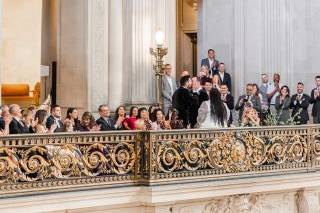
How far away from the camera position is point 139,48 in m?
17.1

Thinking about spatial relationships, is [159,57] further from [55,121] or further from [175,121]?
[55,121]

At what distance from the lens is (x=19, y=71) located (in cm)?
2186

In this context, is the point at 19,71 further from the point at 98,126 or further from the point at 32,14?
the point at 98,126

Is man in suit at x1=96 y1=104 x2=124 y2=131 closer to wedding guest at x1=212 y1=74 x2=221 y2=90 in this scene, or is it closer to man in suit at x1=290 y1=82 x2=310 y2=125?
wedding guest at x1=212 y1=74 x2=221 y2=90

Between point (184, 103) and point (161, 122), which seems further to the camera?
point (161, 122)

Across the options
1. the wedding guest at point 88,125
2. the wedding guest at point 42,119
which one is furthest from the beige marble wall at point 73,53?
the wedding guest at point 42,119

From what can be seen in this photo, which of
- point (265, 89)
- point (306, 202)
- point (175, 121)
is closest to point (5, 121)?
point (175, 121)

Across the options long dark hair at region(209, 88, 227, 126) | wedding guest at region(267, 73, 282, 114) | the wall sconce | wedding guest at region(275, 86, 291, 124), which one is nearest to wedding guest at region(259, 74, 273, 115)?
wedding guest at region(267, 73, 282, 114)

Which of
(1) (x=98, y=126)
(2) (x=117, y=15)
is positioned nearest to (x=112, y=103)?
(2) (x=117, y=15)

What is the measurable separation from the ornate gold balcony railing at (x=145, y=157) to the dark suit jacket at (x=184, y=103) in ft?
5.77

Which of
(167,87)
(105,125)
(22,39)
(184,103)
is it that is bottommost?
(105,125)

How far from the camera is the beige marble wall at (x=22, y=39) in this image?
21.7m

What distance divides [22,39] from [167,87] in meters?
6.37

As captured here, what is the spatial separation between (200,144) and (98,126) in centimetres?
219
